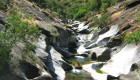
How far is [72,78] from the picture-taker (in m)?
24.6

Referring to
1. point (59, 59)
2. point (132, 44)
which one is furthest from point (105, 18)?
point (59, 59)

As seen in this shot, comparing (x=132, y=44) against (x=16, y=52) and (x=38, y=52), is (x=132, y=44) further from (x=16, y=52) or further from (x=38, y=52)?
(x=16, y=52)

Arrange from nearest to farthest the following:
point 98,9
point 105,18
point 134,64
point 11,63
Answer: point 11,63, point 134,64, point 105,18, point 98,9

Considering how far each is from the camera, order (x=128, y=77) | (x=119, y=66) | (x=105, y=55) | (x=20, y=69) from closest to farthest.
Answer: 1. (x=20, y=69)
2. (x=128, y=77)
3. (x=119, y=66)
4. (x=105, y=55)

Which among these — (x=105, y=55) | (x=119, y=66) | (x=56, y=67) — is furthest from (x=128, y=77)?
(x=105, y=55)

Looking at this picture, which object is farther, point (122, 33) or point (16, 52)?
point (122, 33)

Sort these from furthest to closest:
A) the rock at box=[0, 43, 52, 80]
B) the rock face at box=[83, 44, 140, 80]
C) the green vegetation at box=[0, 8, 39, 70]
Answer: the rock face at box=[83, 44, 140, 80] < the rock at box=[0, 43, 52, 80] < the green vegetation at box=[0, 8, 39, 70]

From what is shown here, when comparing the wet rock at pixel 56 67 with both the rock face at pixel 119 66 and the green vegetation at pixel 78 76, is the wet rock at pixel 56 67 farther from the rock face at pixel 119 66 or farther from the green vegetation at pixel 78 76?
the rock face at pixel 119 66

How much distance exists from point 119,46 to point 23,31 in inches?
975

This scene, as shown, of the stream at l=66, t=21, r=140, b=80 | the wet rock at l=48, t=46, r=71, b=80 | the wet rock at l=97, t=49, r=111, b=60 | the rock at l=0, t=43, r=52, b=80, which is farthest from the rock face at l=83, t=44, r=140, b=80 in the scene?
the rock at l=0, t=43, r=52, b=80

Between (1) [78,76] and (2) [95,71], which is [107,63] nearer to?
(2) [95,71]

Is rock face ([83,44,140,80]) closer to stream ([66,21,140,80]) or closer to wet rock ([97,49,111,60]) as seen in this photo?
stream ([66,21,140,80])

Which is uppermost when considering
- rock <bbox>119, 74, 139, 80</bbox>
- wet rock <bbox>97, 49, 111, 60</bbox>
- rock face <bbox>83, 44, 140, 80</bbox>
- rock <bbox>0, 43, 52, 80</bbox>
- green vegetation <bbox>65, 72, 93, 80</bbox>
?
wet rock <bbox>97, 49, 111, 60</bbox>

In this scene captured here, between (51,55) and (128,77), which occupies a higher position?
(51,55)
